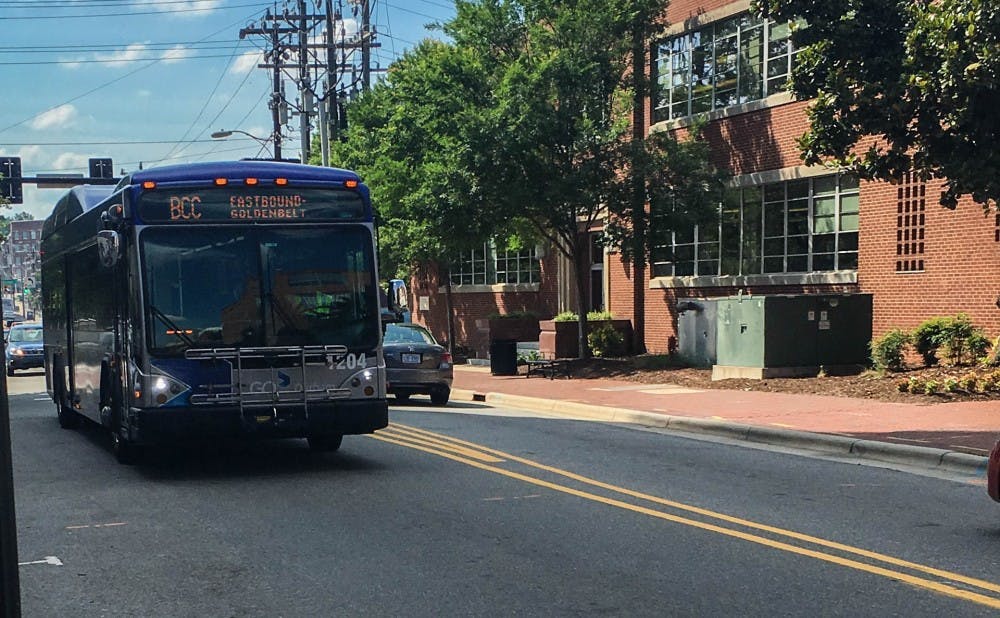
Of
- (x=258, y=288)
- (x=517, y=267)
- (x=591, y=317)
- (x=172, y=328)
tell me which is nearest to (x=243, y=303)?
(x=258, y=288)

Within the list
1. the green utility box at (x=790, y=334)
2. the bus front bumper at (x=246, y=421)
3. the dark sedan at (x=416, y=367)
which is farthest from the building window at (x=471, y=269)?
the bus front bumper at (x=246, y=421)

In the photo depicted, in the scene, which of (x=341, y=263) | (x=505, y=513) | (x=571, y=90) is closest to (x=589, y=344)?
(x=571, y=90)

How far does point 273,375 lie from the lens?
1056cm

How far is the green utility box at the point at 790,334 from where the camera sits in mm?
21531

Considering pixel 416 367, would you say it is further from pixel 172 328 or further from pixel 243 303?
pixel 172 328

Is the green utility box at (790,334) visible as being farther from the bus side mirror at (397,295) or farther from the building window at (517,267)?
the building window at (517,267)

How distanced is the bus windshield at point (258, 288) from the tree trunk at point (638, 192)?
15.0 m

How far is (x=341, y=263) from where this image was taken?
10.9 meters

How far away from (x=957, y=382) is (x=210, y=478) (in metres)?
11.7

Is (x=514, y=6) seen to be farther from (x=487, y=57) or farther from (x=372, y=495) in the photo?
(x=372, y=495)

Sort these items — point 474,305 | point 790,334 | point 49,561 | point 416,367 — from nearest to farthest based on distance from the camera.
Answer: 1. point 49,561
2. point 416,367
3. point 790,334
4. point 474,305

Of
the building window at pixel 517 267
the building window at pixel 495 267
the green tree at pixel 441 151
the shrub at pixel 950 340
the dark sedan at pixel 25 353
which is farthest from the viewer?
the building window at pixel 495 267

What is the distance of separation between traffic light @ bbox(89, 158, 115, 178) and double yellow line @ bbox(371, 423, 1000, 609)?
86.8 feet

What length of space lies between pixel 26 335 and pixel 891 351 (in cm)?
2763
